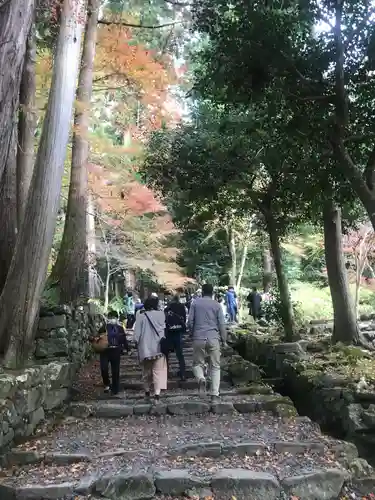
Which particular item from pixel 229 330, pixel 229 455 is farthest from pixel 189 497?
pixel 229 330

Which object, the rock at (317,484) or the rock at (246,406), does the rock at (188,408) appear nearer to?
the rock at (246,406)

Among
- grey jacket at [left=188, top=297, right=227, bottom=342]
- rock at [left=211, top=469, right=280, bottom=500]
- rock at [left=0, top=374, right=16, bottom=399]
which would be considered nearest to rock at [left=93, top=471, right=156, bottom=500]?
rock at [left=211, top=469, right=280, bottom=500]

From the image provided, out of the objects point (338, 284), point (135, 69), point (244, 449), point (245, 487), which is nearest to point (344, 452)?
point (244, 449)

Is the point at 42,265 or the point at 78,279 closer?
the point at 42,265

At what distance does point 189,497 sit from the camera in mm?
4383

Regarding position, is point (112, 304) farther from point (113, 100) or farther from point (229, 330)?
point (113, 100)

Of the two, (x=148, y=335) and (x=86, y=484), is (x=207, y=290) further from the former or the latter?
(x=86, y=484)

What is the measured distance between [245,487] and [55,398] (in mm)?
3735

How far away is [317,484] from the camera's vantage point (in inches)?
180

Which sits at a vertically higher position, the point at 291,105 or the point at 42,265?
the point at 291,105

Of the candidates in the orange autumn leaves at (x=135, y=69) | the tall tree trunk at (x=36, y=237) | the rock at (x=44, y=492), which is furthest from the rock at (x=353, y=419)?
the orange autumn leaves at (x=135, y=69)

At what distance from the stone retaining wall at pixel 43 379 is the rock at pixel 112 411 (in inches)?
26.7

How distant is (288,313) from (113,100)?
10.1m

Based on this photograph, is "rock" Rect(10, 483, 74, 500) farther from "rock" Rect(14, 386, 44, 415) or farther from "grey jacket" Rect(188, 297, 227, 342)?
"grey jacket" Rect(188, 297, 227, 342)
